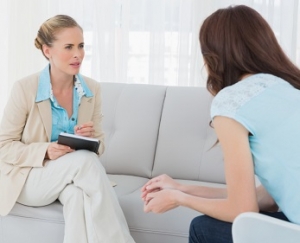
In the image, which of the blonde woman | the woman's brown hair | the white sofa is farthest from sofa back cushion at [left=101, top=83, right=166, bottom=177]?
the woman's brown hair

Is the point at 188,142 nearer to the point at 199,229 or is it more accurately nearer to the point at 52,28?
the point at 52,28

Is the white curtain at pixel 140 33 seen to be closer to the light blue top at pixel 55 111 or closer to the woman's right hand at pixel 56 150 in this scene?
the light blue top at pixel 55 111

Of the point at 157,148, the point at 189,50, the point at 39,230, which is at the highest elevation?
the point at 189,50

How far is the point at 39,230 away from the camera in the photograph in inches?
90.2

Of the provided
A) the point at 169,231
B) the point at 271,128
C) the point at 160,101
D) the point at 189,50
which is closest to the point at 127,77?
the point at 189,50

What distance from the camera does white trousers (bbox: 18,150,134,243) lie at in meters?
2.13

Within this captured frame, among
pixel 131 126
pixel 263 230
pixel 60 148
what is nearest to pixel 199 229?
pixel 263 230

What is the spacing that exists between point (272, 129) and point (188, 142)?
1264mm

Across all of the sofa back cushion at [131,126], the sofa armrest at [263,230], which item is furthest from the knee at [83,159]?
the sofa armrest at [263,230]

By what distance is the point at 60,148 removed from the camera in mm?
2271

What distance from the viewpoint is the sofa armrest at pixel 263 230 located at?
125 cm

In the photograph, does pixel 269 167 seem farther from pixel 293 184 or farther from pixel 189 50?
pixel 189 50

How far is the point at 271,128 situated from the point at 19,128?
1267 millimetres

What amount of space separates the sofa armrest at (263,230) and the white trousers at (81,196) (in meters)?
0.90
